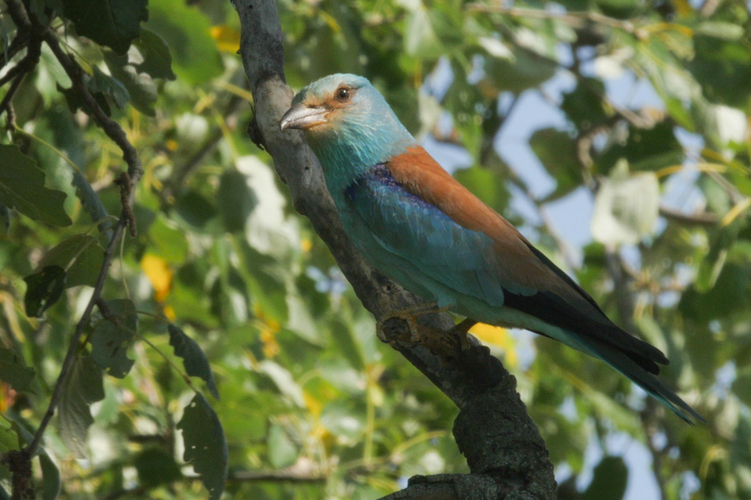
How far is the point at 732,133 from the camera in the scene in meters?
4.82

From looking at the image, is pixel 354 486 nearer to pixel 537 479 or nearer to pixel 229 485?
pixel 229 485

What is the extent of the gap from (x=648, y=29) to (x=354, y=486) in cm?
312

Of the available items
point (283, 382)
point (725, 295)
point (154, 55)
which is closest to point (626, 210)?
point (725, 295)

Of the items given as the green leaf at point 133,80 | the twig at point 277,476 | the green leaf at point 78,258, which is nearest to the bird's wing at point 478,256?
the green leaf at point 133,80

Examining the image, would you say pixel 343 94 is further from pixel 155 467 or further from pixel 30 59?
pixel 155 467

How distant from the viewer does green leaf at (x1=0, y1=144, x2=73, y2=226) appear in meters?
2.15

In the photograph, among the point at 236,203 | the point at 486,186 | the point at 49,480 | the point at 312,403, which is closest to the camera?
the point at 49,480

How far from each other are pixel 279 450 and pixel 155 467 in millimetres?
644

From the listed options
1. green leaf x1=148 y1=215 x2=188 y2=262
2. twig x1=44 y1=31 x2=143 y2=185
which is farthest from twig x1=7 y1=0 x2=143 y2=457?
green leaf x1=148 y1=215 x2=188 y2=262

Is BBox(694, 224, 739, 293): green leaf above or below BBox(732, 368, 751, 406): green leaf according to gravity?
above

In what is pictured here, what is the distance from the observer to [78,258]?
2.55m

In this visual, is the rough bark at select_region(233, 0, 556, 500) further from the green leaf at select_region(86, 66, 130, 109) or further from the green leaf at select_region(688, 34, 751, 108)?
the green leaf at select_region(688, 34, 751, 108)

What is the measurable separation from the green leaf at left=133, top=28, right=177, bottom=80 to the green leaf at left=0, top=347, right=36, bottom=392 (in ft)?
3.52

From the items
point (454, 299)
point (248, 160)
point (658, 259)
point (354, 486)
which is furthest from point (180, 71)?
point (658, 259)
